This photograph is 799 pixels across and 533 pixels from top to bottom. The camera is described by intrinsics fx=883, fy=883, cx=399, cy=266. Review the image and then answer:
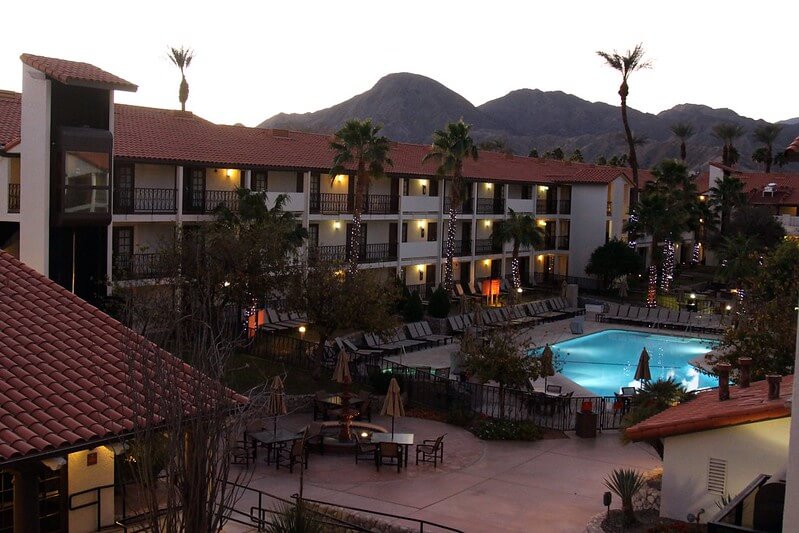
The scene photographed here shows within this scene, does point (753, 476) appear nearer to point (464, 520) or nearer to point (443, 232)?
point (464, 520)

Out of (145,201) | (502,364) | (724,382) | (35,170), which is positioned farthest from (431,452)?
(145,201)

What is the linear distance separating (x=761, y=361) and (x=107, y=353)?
1635cm

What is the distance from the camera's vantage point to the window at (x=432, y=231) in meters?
51.3

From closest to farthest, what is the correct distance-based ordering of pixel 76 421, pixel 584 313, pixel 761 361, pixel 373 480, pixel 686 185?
pixel 76 421
pixel 373 480
pixel 761 361
pixel 584 313
pixel 686 185

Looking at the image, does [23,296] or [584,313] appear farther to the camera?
[584,313]

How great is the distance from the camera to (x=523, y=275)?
189 ft

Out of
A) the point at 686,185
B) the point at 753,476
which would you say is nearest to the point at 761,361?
the point at 753,476

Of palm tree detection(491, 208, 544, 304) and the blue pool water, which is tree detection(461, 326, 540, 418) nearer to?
the blue pool water

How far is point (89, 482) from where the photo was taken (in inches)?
507

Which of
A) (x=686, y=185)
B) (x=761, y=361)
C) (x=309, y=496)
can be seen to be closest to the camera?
(x=309, y=496)

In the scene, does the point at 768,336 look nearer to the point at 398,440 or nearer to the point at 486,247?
the point at 398,440

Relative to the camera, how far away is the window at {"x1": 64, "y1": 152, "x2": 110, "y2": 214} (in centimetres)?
2650

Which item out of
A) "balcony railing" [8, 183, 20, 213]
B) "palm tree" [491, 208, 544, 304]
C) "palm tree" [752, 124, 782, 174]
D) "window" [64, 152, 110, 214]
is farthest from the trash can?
"palm tree" [752, 124, 782, 174]

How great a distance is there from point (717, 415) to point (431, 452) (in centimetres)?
797
